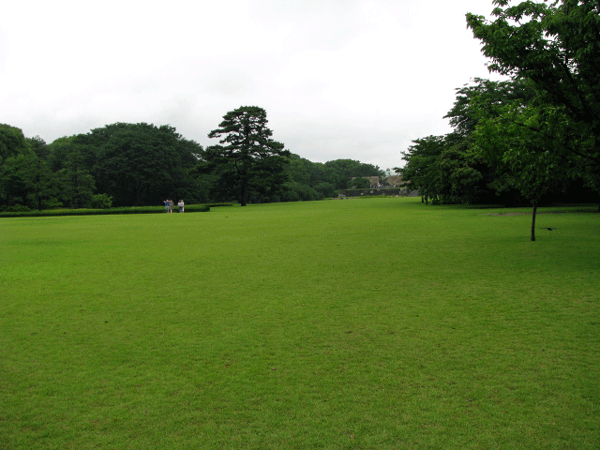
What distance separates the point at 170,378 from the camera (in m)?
3.92

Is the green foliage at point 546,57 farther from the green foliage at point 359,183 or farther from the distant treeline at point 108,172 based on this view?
the green foliage at point 359,183

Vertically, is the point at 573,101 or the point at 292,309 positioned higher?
the point at 573,101

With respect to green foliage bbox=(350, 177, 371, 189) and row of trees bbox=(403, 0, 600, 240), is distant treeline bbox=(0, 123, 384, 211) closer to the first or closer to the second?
row of trees bbox=(403, 0, 600, 240)

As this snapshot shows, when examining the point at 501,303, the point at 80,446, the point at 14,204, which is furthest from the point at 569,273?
the point at 14,204

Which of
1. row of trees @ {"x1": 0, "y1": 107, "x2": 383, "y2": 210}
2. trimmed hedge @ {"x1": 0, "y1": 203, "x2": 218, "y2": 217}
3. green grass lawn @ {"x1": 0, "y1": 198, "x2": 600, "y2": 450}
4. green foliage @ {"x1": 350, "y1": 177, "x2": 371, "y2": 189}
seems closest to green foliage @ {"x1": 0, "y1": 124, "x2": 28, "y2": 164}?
row of trees @ {"x1": 0, "y1": 107, "x2": 383, "y2": 210}

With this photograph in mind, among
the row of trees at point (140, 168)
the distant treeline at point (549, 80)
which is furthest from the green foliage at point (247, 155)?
the distant treeline at point (549, 80)

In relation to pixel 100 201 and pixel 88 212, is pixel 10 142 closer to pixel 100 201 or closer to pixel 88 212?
pixel 100 201

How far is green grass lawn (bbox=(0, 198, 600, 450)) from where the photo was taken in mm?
3068

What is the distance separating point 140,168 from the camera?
2194 inches

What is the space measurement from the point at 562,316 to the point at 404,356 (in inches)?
98.5

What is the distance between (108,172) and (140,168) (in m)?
3.72

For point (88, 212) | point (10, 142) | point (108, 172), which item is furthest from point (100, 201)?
point (10, 142)

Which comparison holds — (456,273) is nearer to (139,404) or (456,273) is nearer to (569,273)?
(569,273)

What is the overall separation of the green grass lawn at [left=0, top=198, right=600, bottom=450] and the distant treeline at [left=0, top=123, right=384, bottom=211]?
36.9 metres
